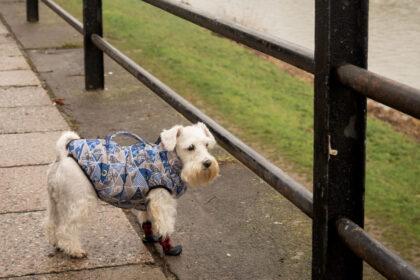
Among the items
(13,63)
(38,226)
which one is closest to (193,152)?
(38,226)

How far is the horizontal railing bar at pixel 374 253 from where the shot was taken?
2.05m

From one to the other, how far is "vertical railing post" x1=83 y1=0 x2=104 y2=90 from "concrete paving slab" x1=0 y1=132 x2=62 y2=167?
1.25 meters

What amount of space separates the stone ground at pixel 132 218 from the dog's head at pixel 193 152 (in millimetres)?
433

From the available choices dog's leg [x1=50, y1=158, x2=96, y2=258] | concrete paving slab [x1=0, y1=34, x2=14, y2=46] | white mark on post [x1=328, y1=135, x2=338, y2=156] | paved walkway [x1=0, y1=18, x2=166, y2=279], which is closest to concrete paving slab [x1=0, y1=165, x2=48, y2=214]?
paved walkway [x1=0, y1=18, x2=166, y2=279]

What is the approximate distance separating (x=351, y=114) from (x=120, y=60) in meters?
3.02

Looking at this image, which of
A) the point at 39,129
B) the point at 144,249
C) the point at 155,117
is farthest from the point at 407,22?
the point at 144,249

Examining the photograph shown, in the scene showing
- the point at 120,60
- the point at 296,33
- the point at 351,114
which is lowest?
the point at 296,33

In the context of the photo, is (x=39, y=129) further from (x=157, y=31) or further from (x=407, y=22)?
(x=407, y=22)

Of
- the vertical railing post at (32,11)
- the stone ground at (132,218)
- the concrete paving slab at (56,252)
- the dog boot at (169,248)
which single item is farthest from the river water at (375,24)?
the dog boot at (169,248)

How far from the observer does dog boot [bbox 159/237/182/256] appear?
332cm

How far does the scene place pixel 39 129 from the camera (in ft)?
16.6

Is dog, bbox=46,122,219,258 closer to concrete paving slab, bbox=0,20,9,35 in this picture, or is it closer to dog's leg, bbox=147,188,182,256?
dog's leg, bbox=147,188,182,256

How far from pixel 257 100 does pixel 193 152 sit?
3408mm

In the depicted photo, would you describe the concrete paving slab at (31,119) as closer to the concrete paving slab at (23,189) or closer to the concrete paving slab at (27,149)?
the concrete paving slab at (27,149)
